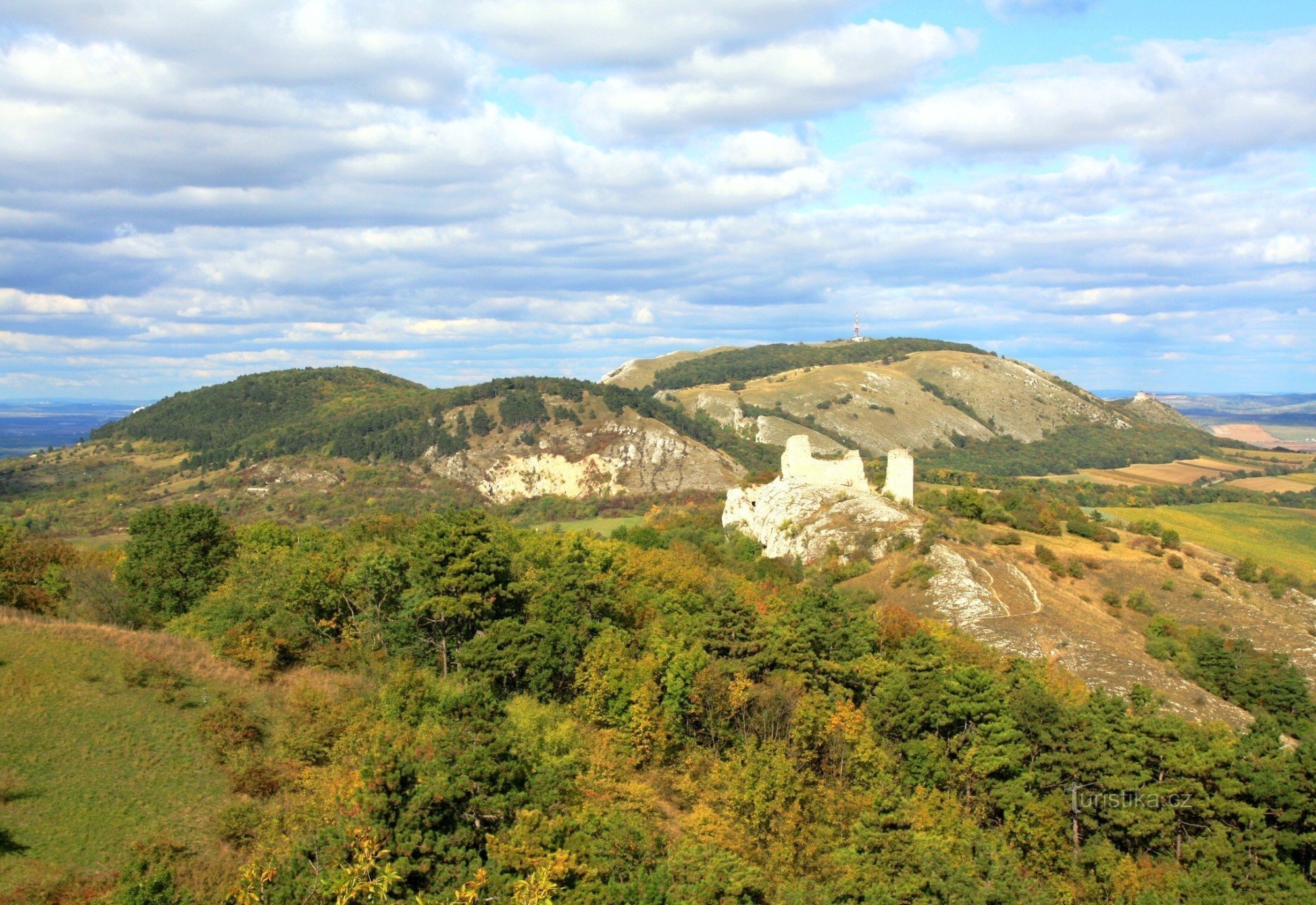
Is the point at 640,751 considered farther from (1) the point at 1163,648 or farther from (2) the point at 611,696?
(1) the point at 1163,648

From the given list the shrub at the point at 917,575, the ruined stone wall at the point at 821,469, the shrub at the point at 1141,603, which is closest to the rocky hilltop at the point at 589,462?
the ruined stone wall at the point at 821,469

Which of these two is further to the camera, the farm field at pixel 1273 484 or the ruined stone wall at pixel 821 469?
the farm field at pixel 1273 484

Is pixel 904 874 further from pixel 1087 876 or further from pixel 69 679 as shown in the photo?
pixel 69 679

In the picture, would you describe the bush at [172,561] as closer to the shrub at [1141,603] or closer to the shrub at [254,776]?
the shrub at [254,776]

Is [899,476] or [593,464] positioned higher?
[899,476]

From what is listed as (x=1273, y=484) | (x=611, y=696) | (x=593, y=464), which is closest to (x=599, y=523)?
(x=593, y=464)

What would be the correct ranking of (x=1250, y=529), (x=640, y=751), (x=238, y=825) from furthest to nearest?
(x=1250, y=529) < (x=640, y=751) < (x=238, y=825)
